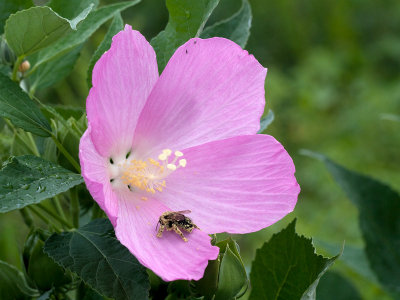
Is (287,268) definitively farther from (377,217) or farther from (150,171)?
(377,217)

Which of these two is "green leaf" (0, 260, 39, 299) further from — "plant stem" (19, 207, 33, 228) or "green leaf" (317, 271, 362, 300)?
"green leaf" (317, 271, 362, 300)

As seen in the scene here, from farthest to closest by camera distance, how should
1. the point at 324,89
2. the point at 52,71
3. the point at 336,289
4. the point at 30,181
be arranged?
the point at 324,89 < the point at 336,289 < the point at 52,71 < the point at 30,181

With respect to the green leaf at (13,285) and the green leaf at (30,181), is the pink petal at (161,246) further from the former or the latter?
the green leaf at (13,285)

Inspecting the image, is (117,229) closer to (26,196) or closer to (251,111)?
(26,196)

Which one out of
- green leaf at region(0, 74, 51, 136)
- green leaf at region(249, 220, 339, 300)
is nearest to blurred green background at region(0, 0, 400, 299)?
green leaf at region(249, 220, 339, 300)

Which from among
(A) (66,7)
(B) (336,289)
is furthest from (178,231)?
(B) (336,289)

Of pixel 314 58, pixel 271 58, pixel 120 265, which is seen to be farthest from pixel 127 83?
pixel 271 58
